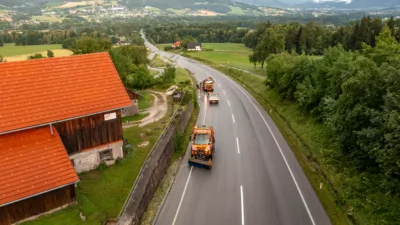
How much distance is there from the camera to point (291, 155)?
28.2m

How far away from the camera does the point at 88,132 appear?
2269 cm

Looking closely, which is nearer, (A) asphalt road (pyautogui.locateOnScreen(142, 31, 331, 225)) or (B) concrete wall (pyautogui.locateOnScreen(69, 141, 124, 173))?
(A) asphalt road (pyautogui.locateOnScreen(142, 31, 331, 225))

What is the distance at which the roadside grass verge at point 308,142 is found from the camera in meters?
20.8

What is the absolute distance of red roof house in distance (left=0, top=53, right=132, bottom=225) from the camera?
17.5 metres

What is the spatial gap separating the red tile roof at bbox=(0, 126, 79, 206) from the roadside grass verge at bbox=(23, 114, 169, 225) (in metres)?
1.74

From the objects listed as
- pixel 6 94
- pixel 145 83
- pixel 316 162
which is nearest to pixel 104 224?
pixel 6 94

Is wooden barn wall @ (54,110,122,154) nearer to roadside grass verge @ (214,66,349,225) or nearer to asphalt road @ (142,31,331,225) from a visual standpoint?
asphalt road @ (142,31,331,225)

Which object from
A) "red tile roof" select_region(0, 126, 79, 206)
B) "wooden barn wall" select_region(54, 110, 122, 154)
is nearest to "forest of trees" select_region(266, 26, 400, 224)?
"wooden barn wall" select_region(54, 110, 122, 154)

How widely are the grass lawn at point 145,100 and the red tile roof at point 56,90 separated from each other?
52.4 feet

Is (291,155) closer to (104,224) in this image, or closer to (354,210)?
(354,210)

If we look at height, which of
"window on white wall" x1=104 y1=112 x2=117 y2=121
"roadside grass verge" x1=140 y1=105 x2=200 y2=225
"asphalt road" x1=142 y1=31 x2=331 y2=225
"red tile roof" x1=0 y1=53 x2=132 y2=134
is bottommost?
"roadside grass verge" x1=140 y1=105 x2=200 y2=225

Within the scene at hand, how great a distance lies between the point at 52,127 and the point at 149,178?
274 inches

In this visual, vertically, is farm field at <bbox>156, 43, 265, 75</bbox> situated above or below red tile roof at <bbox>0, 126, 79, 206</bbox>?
below

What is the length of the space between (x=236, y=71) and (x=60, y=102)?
187 ft
